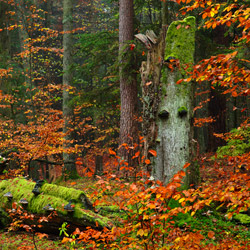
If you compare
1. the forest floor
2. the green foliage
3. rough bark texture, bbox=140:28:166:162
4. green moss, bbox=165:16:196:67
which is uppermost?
green moss, bbox=165:16:196:67

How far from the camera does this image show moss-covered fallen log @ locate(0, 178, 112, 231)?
15.9ft

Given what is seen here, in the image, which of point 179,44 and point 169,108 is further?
point 179,44

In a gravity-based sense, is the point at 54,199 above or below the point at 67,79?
below

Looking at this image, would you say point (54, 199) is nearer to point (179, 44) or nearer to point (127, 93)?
point (179, 44)

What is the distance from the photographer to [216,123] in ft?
41.8

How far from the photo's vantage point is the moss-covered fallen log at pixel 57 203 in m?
4.84

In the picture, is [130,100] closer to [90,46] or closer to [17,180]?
[90,46]

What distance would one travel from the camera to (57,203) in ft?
17.0

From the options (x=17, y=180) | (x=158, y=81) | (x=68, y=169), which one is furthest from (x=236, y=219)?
(x=68, y=169)

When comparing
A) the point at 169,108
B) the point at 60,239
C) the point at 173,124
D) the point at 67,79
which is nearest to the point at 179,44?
the point at 169,108

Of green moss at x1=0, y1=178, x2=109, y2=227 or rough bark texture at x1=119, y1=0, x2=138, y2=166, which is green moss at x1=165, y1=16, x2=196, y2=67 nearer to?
green moss at x1=0, y1=178, x2=109, y2=227

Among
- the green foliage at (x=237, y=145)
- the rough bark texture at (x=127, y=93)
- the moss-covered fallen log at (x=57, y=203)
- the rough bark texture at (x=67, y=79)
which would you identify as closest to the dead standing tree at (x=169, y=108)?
the moss-covered fallen log at (x=57, y=203)

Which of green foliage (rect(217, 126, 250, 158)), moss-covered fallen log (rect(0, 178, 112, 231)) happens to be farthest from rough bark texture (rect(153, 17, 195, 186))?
green foliage (rect(217, 126, 250, 158))

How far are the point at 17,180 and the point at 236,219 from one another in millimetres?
5480
